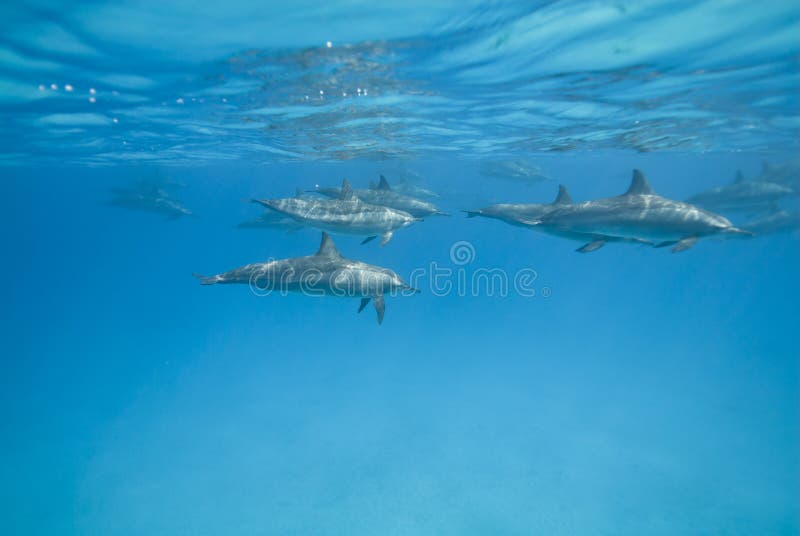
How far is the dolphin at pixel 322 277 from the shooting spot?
31.3 feet

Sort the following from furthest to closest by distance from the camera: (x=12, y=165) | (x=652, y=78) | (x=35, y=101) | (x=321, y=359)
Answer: (x=12, y=165) → (x=321, y=359) → (x=35, y=101) → (x=652, y=78)

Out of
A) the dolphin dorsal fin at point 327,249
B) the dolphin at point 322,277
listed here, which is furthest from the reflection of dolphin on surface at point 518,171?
the dolphin dorsal fin at point 327,249

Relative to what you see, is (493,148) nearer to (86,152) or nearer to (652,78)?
(652,78)

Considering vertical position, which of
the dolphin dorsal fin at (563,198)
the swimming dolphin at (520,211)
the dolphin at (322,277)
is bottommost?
the dolphin at (322,277)

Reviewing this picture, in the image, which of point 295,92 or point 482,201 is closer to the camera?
point 295,92

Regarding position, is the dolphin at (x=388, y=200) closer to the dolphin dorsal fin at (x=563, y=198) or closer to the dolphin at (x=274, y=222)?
the dolphin at (x=274, y=222)

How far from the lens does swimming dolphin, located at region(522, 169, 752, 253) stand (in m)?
8.48

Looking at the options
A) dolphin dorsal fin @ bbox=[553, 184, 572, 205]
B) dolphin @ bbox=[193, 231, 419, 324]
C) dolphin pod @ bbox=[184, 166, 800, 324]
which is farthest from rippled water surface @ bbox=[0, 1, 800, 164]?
dolphin @ bbox=[193, 231, 419, 324]

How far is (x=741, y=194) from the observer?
18.8 m

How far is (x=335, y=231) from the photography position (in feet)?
39.3

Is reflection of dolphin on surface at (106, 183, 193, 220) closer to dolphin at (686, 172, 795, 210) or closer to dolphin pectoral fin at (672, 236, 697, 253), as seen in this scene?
dolphin pectoral fin at (672, 236, 697, 253)

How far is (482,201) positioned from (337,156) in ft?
32.5

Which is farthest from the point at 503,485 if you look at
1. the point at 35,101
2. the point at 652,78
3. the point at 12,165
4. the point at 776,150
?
the point at 12,165

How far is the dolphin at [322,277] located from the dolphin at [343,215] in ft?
5.67
